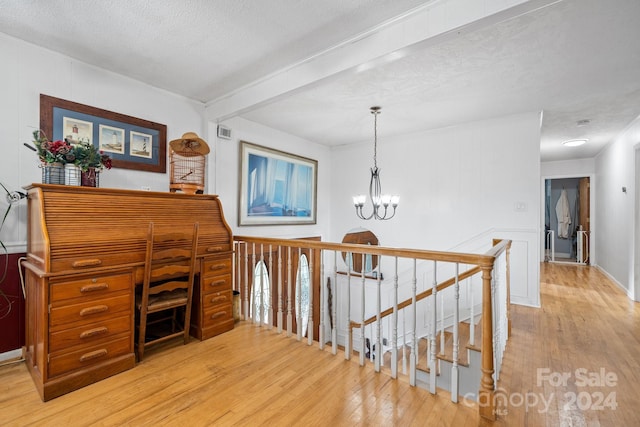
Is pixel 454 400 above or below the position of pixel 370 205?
below

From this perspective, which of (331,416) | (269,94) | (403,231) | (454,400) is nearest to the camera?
(331,416)

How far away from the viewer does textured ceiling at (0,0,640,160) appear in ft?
6.47

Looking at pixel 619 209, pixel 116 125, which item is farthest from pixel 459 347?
pixel 619 209

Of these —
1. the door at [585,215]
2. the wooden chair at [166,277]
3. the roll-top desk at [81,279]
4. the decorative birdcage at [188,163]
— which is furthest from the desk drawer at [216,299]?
the door at [585,215]

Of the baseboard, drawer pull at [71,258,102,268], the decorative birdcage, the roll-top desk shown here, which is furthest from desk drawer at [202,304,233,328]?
the baseboard

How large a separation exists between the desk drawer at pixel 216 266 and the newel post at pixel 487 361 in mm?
2232

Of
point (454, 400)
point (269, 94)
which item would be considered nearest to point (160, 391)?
point (454, 400)

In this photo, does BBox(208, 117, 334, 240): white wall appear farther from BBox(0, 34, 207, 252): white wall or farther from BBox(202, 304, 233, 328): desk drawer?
BBox(202, 304, 233, 328): desk drawer

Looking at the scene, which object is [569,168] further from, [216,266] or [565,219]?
[216,266]

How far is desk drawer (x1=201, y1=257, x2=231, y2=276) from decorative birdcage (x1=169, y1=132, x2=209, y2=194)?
0.76 meters

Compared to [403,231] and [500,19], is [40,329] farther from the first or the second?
[403,231]

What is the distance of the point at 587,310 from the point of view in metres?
3.66

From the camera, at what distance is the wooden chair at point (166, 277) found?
2223 millimetres

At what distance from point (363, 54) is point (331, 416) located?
97.0 inches
